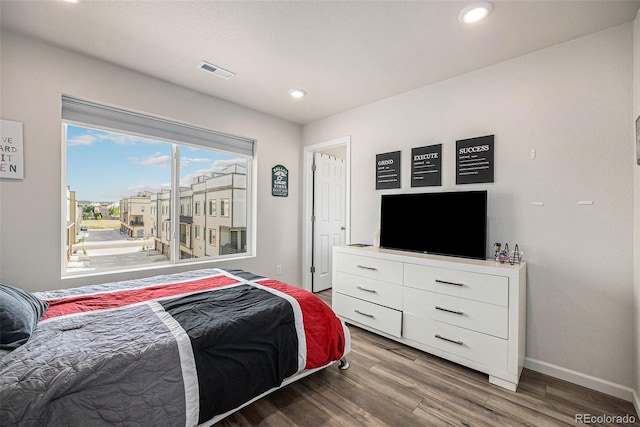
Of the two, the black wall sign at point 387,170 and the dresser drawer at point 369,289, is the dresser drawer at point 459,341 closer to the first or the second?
the dresser drawer at point 369,289

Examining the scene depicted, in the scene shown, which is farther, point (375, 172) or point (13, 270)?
point (375, 172)

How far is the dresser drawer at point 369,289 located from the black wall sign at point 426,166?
111cm

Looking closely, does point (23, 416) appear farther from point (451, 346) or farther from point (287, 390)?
point (451, 346)

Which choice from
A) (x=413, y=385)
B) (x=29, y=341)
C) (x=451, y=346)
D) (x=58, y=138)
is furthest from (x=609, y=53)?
(x=58, y=138)

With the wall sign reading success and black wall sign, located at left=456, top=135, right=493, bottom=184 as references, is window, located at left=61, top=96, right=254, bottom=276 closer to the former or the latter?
the wall sign reading success

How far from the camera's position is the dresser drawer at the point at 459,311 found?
201cm

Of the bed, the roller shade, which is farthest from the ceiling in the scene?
the bed

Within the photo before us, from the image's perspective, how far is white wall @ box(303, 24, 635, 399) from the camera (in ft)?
6.30

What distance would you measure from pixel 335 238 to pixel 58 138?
347 centimetres

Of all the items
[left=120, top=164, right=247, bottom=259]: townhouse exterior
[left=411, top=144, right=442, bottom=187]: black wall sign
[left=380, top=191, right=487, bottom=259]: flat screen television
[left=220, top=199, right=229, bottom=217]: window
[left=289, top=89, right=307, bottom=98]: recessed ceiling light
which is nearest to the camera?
[left=380, top=191, right=487, bottom=259]: flat screen television

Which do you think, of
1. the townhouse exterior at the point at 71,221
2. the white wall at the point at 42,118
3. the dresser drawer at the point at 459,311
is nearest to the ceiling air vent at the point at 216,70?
the white wall at the point at 42,118

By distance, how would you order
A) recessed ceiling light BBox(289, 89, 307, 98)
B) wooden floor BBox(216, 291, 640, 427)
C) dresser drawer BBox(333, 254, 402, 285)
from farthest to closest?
Result: recessed ceiling light BBox(289, 89, 307, 98), dresser drawer BBox(333, 254, 402, 285), wooden floor BBox(216, 291, 640, 427)

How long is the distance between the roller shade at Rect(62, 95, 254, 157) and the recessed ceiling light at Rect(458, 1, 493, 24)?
2.62m

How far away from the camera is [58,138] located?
2297mm
